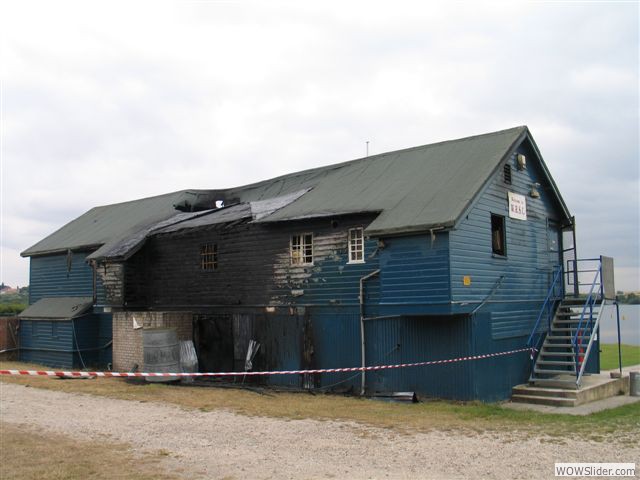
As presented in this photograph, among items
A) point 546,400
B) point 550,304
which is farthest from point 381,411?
point 550,304

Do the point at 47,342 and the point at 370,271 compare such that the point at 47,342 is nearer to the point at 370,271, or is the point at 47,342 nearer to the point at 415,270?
the point at 370,271

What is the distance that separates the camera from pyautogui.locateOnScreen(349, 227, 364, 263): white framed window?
55.9 ft

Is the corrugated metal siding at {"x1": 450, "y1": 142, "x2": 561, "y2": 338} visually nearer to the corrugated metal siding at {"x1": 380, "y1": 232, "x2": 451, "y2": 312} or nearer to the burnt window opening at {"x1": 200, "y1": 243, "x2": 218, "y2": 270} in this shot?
the corrugated metal siding at {"x1": 380, "y1": 232, "x2": 451, "y2": 312}

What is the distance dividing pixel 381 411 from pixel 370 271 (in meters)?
3.96

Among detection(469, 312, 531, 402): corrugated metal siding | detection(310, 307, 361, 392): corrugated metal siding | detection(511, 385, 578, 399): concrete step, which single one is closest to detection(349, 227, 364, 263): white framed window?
detection(310, 307, 361, 392): corrugated metal siding

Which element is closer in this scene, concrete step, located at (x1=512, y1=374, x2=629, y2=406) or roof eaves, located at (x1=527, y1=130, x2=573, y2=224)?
concrete step, located at (x1=512, y1=374, x2=629, y2=406)

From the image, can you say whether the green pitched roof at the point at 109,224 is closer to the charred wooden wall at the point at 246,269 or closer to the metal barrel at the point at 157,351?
the charred wooden wall at the point at 246,269

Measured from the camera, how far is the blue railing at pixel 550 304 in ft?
58.7

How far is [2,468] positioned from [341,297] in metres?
9.92

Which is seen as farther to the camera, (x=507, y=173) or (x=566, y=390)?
(x=507, y=173)

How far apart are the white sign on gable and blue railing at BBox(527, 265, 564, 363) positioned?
7.76ft

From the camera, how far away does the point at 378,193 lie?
18047mm

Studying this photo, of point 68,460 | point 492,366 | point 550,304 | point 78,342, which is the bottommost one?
point 68,460

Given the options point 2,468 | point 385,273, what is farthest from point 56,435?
point 385,273
